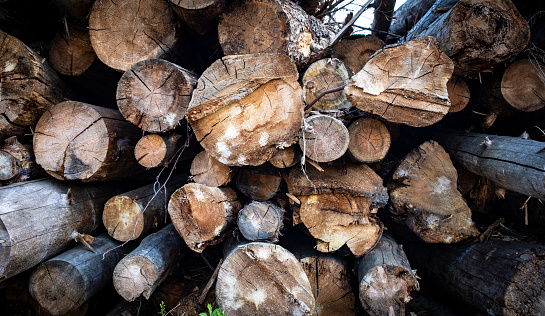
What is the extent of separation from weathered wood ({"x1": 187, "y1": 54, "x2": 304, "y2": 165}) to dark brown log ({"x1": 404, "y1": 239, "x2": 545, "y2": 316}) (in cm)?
176

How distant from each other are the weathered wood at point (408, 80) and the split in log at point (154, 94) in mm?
1180

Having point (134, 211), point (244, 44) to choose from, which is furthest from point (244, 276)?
point (244, 44)

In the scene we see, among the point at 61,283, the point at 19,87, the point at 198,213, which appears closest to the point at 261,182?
the point at 198,213

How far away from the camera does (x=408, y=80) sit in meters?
1.90

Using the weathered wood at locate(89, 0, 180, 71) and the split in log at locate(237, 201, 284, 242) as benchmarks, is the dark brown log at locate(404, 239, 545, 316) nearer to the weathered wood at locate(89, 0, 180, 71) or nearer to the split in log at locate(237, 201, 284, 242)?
the split in log at locate(237, 201, 284, 242)

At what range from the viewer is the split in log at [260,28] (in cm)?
208

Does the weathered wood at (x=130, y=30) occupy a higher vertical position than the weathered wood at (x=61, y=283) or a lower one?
higher

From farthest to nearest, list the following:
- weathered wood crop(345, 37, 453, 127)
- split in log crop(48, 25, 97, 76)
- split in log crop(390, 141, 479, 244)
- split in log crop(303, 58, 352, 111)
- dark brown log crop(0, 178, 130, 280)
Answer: split in log crop(48, 25, 97, 76) → split in log crop(303, 58, 352, 111) → split in log crop(390, 141, 479, 244) → weathered wood crop(345, 37, 453, 127) → dark brown log crop(0, 178, 130, 280)

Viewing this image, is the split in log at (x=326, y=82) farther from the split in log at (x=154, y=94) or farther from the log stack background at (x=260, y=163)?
the split in log at (x=154, y=94)

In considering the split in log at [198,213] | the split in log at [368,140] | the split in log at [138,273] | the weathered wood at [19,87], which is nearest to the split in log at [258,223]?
the split in log at [198,213]

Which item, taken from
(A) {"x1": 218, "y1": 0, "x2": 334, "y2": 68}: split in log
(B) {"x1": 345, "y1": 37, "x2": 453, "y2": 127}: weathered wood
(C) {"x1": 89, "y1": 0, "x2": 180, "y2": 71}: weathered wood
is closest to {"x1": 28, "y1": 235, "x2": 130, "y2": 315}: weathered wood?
(C) {"x1": 89, "y1": 0, "x2": 180, "y2": 71}: weathered wood

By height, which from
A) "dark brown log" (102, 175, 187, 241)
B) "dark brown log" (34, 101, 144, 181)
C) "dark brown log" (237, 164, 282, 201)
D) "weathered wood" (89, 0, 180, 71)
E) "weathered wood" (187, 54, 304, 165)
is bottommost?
"dark brown log" (102, 175, 187, 241)

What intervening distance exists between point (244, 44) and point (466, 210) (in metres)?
2.25

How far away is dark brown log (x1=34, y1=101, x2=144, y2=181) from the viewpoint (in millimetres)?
2084
